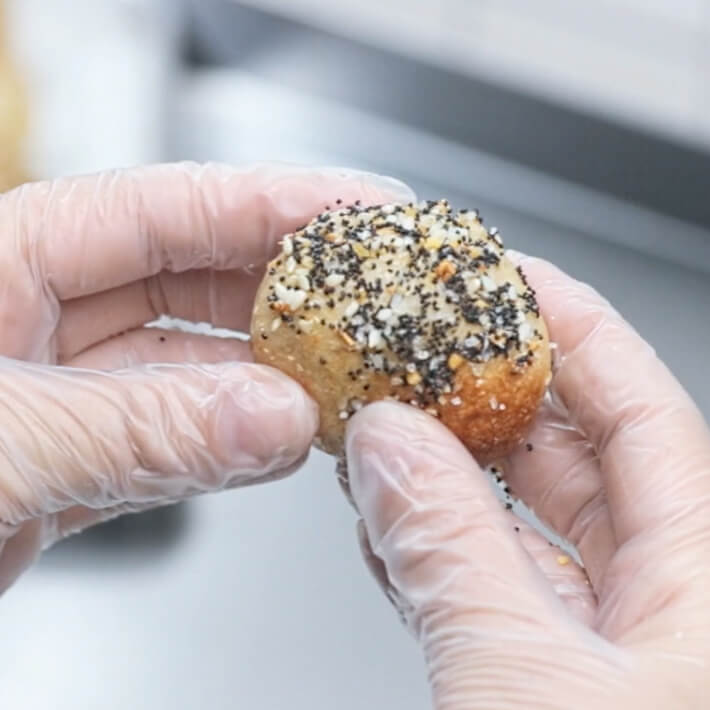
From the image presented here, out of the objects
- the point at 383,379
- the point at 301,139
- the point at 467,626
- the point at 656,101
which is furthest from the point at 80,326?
the point at 656,101

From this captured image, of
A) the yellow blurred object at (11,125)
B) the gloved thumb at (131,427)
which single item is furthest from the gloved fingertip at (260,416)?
the yellow blurred object at (11,125)

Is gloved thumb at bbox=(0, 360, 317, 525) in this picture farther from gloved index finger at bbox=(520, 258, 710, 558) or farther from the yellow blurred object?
the yellow blurred object

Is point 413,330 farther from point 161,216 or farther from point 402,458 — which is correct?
point 161,216

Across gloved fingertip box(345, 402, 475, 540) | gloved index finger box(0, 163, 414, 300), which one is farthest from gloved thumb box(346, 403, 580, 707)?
gloved index finger box(0, 163, 414, 300)

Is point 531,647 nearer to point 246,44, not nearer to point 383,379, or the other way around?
point 383,379

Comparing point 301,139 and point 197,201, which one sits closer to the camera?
point 197,201

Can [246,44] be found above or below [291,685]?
above

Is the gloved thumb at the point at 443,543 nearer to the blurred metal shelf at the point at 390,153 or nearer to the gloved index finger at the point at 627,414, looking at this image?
the gloved index finger at the point at 627,414
